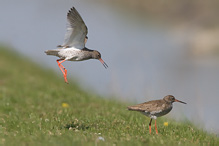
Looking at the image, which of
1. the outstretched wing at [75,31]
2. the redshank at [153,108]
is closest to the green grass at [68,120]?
the redshank at [153,108]

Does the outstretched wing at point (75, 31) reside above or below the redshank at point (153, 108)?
above

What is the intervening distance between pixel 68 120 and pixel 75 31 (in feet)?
7.39

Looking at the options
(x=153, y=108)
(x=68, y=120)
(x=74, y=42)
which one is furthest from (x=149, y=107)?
(x=74, y=42)

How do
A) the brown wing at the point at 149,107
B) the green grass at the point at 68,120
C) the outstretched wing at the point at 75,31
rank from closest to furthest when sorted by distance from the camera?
the green grass at the point at 68,120
the brown wing at the point at 149,107
the outstretched wing at the point at 75,31

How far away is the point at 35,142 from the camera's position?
7301mm

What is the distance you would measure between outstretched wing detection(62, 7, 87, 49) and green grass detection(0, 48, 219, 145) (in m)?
1.92

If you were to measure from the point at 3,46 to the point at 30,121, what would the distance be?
1516 centimetres

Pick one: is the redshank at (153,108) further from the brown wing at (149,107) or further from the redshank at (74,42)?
the redshank at (74,42)

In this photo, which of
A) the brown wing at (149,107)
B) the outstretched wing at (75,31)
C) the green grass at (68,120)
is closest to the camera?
the green grass at (68,120)

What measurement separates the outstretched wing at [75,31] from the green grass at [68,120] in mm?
1921

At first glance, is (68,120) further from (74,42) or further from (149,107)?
(149,107)

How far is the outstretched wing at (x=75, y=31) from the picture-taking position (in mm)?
9359

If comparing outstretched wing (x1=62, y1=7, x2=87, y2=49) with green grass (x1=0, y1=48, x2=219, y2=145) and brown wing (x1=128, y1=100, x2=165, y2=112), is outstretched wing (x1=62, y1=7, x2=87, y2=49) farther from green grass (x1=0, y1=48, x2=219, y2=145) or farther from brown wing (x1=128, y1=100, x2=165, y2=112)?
brown wing (x1=128, y1=100, x2=165, y2=112)

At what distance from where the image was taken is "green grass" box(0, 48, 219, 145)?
7715 millimetres
